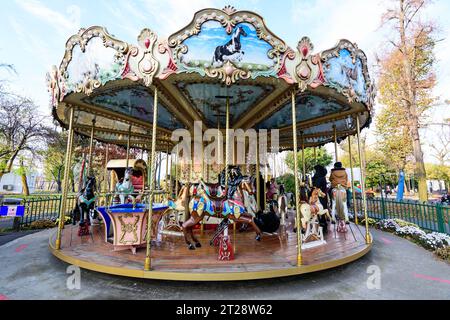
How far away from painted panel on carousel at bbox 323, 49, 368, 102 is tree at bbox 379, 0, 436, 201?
1003 centimetres

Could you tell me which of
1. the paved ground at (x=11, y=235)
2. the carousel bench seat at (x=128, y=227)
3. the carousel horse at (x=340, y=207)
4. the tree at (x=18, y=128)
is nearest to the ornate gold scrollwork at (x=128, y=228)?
the carousel bench seat at (x=128, y=227)

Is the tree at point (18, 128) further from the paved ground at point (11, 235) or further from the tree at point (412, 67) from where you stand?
the tree at point (412, 67)

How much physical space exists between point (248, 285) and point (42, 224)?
877cm

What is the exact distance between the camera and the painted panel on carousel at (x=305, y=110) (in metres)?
5.82

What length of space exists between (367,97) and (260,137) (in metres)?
4.32

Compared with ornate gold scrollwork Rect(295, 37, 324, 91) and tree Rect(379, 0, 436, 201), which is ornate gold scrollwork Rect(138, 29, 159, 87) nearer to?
ornate gold scrollwork Rect(295, 37, 324, 91)

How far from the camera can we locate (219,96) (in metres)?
5.84

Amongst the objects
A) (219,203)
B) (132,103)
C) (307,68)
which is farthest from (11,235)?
(307,68)

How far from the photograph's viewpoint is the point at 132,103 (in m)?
6.20

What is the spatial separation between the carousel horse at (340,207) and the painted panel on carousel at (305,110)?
2.28 meters

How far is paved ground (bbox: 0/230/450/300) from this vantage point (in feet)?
11.2

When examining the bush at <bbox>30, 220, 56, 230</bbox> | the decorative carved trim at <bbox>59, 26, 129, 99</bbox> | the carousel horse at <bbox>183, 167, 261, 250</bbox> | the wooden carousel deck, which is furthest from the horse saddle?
A: the bush at <bbox>30, 220, 56, 230</bbox>

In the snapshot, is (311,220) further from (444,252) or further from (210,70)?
(210,70)

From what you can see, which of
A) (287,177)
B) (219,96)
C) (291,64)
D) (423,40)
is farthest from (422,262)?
(423,40)
